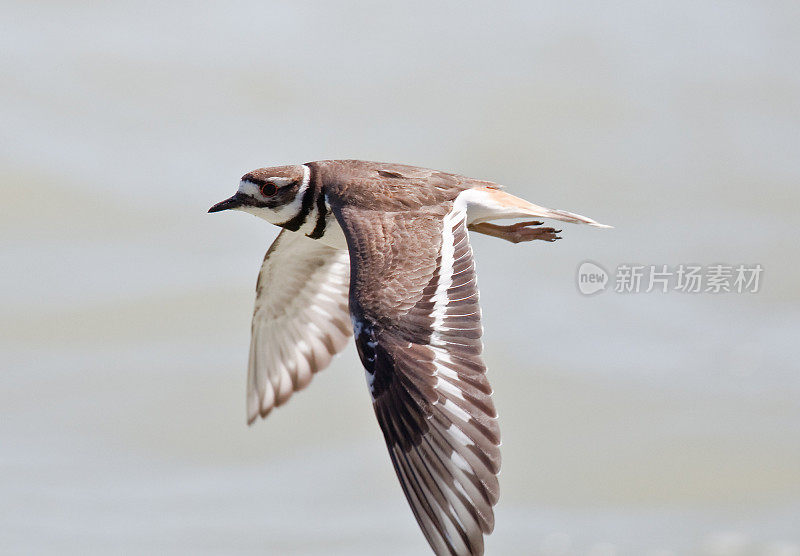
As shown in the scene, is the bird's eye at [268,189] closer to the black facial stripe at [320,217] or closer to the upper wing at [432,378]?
the black facial stripe at [320,217]

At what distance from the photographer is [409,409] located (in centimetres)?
527

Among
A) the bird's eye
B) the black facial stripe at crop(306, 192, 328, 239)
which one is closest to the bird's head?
the bird's eye

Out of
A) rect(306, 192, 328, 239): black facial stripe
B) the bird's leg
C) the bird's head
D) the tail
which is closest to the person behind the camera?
the tail

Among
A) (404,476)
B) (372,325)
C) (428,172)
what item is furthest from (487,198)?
(404,476)

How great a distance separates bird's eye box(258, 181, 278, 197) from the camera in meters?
6.81

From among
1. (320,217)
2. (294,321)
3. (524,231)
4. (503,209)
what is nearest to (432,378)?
(503,209)

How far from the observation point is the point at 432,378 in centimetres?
529

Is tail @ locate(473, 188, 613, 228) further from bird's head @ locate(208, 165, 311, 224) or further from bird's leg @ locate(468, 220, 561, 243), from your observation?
bird's head @ locate(208, 165, 311, 224)

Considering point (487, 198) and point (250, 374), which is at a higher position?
point (487, 198)

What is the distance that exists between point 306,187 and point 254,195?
0.31 metres

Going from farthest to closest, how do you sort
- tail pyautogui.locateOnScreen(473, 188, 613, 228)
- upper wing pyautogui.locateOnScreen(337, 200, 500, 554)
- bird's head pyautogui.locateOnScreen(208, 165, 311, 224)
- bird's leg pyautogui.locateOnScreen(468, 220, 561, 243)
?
bird's leg pyautogui.locateOnScreen(468, 220, 561, 243)
bird's head pyautogui.locateOnScreen(208, 165, 311, 224)
tail pyautogui.locateOnScreen(473, 188, 613, 228)
upper wing pyautogui.locateOnScreen(337, 200, 500, 554)

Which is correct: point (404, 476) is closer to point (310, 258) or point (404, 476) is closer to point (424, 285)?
point (424, 285)

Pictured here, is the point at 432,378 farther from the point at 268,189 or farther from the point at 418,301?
the point at 268,189

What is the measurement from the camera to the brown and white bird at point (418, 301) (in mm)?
5113
